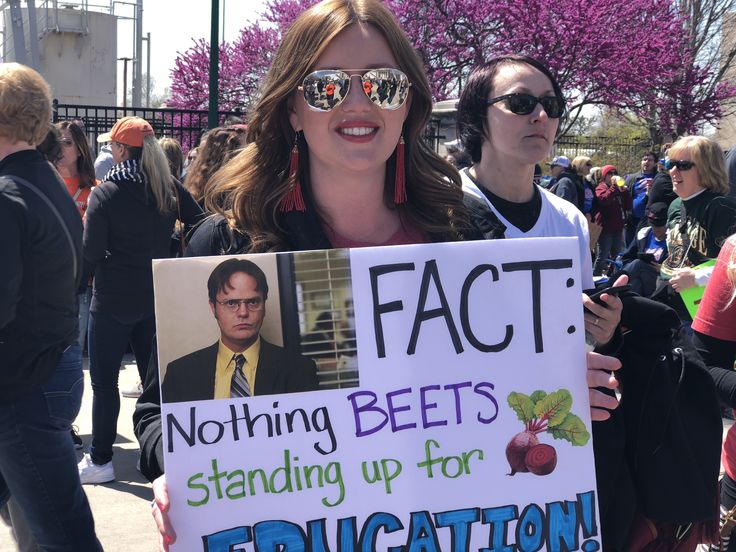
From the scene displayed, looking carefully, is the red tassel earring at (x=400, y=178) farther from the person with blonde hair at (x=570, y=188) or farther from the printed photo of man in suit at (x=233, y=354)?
the person with blonde hair at (x=570, y=188)

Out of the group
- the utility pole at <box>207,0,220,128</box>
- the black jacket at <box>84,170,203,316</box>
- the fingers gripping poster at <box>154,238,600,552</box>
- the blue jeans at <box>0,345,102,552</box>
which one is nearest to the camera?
the fingers gripping poster at <box>154,238,600,552</box>

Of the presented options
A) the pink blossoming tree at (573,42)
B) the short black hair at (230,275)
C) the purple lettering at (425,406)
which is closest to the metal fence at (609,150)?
the pink blossoming tree at (573,42)

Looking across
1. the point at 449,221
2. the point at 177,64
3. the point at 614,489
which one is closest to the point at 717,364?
the point at 614,489

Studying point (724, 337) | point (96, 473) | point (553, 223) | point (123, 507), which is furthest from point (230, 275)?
point (96, 473)

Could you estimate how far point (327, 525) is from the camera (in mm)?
1725

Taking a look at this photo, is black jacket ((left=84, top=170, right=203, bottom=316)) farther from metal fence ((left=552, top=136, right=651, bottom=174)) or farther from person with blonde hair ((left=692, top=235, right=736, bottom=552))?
metal fence ((left=552, top=136, right=651, bottom=174))

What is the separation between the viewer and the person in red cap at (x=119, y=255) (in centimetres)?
502

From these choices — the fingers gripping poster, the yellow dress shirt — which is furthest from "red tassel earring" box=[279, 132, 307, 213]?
the yellow dress shirt

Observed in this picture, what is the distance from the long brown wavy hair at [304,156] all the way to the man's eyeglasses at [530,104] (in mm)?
1040

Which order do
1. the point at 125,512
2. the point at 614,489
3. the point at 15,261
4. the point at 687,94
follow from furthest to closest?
1. the point at 687,94
2. the point at 125,512
3. the point at 15,261
4. the point at 614,489

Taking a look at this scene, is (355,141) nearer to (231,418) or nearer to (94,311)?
(231,418)

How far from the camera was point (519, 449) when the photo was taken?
1817 millimetres

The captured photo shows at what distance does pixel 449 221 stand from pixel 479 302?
32cm

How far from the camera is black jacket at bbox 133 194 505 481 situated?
1.86 meters
